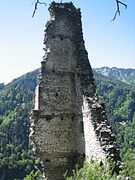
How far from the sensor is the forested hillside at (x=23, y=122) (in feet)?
385

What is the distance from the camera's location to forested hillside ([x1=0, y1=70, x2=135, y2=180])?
385ft

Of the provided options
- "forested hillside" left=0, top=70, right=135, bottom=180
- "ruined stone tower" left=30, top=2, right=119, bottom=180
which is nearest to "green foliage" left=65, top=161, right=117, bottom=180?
"ruined stone tower" left=30, top=2, right=119, bottom=180

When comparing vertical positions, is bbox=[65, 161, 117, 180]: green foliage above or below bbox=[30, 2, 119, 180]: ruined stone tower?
below

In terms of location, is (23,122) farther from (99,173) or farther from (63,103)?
(99,173)

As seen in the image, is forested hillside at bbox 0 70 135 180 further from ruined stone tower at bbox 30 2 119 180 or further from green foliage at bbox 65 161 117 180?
green foliage at bbox 65 161 117 180

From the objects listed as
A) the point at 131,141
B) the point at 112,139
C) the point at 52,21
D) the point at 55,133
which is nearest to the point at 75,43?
the point at 52,21

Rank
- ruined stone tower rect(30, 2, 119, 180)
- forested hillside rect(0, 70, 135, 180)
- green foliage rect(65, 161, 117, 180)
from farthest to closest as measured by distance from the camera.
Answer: forested hillside rect(0, 70, 135, 180), ruined stone tower rect(30, 2, 119, 180), green foliage rect(65, 161, 117, 180)

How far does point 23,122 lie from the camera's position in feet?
457

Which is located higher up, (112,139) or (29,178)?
(112,139)

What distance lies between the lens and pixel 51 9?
22.7m

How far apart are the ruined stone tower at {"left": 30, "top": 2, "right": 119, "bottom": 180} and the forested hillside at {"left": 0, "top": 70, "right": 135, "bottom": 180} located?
246ft

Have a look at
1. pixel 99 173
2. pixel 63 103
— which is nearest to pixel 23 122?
pixel 63 103

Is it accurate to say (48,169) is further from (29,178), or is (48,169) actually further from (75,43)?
(75,43)

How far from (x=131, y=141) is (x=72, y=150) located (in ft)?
373
